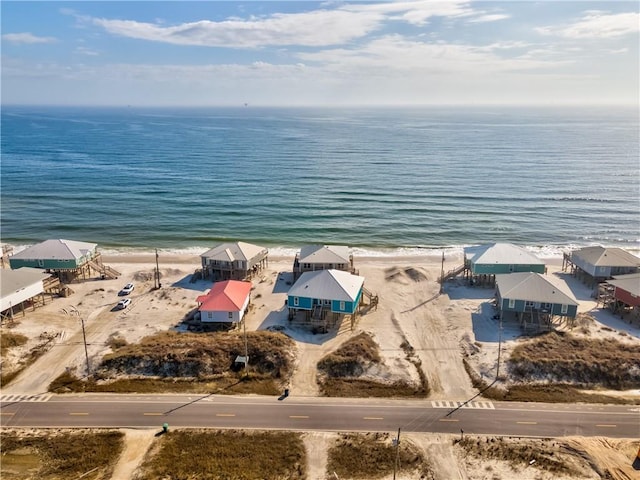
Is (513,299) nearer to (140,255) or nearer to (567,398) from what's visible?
(567,398)

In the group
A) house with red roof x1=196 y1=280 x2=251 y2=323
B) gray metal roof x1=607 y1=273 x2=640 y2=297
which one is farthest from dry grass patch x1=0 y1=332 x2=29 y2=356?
gray metal roof x1=607 y1=273 x2=640 y2=297

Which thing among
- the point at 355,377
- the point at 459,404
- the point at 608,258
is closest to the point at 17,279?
the point at 355,377

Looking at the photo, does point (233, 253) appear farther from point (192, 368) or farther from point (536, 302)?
point (536, 302)

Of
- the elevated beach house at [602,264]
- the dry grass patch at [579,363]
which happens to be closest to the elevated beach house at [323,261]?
the dry grass patch at [579,363]

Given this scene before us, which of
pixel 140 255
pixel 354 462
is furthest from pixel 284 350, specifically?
pixel 140 255

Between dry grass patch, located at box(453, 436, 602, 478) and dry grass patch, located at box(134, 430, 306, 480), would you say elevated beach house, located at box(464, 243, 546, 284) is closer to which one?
dry grass patch, located at box(453, 436, 602, 478)
